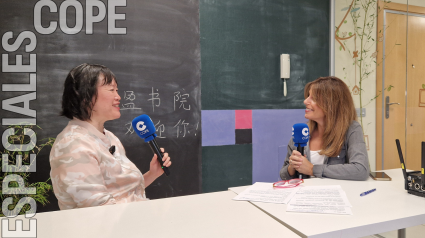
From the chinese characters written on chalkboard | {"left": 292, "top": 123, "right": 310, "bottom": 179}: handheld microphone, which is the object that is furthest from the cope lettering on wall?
{"left": 292, "top": 123, "right": 310, "bottom": 179}: handheld microphone

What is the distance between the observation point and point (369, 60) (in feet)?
11.0

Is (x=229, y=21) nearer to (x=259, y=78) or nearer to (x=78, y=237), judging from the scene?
(x=259, y=78)

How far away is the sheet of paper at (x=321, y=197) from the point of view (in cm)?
123

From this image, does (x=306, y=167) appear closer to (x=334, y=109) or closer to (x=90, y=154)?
(x=334, y=109)

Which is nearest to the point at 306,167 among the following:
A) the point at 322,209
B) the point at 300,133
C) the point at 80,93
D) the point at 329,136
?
the point at 300,133

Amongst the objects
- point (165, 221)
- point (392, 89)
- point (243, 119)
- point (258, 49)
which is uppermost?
point (258, 49)

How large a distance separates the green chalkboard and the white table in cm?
196

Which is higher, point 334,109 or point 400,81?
point 400,81

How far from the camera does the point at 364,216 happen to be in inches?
43.2

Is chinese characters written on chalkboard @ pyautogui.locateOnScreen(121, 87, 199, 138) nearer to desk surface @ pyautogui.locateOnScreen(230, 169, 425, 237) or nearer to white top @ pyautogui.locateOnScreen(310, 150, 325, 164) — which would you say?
white top @ pyautogui.locateOnScreen(310, 150, 325, 164)

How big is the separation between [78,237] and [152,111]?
198cm

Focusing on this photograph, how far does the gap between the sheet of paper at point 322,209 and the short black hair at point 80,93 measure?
1127mm

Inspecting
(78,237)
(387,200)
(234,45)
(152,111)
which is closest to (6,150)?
(152,111)

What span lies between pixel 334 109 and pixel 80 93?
1630 mm
